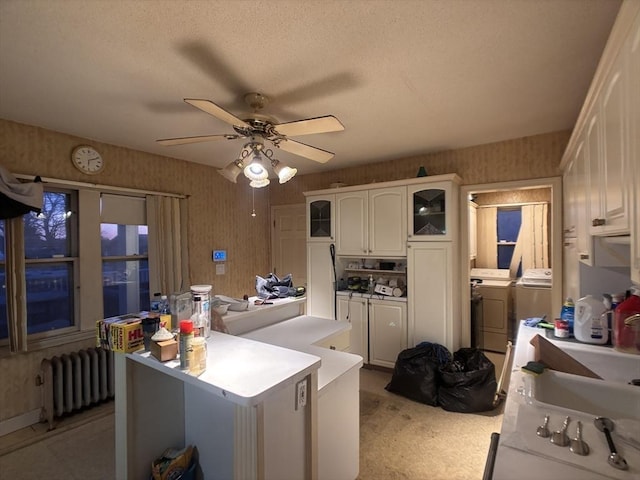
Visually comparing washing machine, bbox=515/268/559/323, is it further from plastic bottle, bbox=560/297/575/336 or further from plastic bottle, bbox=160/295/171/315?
plastic bottle, bbox=160/295/171/315

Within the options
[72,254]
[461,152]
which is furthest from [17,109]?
[461,152]

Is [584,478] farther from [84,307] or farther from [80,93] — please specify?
[84,307]

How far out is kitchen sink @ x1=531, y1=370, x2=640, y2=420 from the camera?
4.10ft

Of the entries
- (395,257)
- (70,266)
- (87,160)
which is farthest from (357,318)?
(87,160)

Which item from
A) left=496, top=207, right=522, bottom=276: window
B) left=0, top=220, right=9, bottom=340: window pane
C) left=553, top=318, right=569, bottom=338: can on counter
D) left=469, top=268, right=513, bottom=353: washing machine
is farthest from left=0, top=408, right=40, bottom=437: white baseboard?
left=496, top=207, right=522, bottom=276: window

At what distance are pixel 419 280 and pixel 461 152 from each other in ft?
4.63

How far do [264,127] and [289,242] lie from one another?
2.74 m

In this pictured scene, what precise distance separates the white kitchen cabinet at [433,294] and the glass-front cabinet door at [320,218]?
102cm

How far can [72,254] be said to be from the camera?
2.83 m

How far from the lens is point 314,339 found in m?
2.21

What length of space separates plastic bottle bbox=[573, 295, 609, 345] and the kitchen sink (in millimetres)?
669

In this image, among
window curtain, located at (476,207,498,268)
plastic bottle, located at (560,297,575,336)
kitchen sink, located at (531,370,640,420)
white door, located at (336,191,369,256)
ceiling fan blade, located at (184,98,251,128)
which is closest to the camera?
kitchen sink, located at (531,370,640,420)

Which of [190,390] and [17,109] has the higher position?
[17,109]

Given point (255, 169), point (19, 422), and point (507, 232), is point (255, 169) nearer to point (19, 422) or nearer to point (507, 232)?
point (19, 422)
